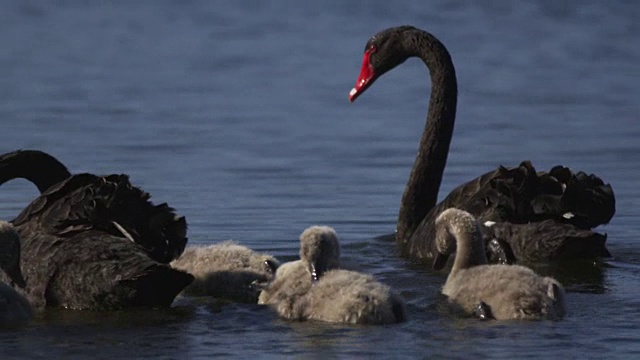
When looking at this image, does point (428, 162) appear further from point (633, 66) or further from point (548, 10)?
point (548, 10)

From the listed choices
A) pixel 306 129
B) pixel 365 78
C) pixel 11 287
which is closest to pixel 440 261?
pixel 11 287

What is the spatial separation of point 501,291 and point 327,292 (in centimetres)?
72

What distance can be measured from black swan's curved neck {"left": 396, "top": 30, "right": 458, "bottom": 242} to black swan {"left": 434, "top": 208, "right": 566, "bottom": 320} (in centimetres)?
218

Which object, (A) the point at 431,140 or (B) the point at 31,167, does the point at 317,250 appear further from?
(A) the point at 431,140

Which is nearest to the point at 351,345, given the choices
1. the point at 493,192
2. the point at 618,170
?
the point at 493,192

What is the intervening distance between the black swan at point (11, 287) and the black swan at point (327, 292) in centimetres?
106

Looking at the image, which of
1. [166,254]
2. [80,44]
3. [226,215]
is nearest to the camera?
[166,254]

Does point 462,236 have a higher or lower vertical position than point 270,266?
higher

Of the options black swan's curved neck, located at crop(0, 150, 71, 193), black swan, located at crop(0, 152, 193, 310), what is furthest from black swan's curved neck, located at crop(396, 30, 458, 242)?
black swan, located at crop(0, 152, 193, 310)

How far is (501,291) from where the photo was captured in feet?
25.9

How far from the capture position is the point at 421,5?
25344 mm

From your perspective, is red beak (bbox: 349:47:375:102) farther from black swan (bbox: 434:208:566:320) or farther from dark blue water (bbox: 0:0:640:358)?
black swan (bbox: 434:208:566:320)

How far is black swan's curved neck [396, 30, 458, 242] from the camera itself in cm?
1082

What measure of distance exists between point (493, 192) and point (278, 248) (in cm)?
134
